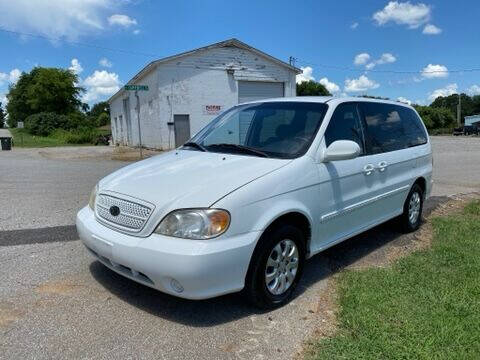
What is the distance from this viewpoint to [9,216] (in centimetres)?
670

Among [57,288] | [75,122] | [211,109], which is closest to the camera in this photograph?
[57,288]

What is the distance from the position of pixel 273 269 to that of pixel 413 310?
1220 millimetres

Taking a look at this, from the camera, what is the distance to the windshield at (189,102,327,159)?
4059 millimetres

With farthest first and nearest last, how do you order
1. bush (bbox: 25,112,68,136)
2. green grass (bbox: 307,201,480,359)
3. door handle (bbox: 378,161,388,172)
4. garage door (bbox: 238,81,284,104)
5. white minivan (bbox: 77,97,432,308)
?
bush (bbox: 25,112,68,136)
garage door (bbox: 238,81,284,104)
door handle (bbox: 378,161,388,172)
white minivan (bbox: 77,97,432,308)
green grass (bbox: 307,201,480,359)

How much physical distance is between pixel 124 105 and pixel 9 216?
97.3ft

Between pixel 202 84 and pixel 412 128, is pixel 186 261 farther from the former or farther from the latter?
pixel 202 84

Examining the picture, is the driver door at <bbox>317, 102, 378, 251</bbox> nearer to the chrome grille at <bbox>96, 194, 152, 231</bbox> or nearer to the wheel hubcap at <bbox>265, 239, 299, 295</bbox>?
the wheel hubcap at <bbox>265, 239, 299, 295</bbox>

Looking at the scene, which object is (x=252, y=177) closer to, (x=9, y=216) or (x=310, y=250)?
(x=310, y=250)

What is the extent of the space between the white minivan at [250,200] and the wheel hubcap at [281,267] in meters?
0.01

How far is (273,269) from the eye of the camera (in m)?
3.62

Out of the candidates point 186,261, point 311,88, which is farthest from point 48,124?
point 186,261

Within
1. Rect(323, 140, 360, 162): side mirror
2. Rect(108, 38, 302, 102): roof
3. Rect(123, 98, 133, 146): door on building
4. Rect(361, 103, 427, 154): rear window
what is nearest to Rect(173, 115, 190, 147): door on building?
Rect(108, 38, 302, 102): roof

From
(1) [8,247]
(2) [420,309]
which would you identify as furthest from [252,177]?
(1) [8,247]

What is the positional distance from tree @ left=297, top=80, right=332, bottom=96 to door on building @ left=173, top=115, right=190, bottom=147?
5304 cm
